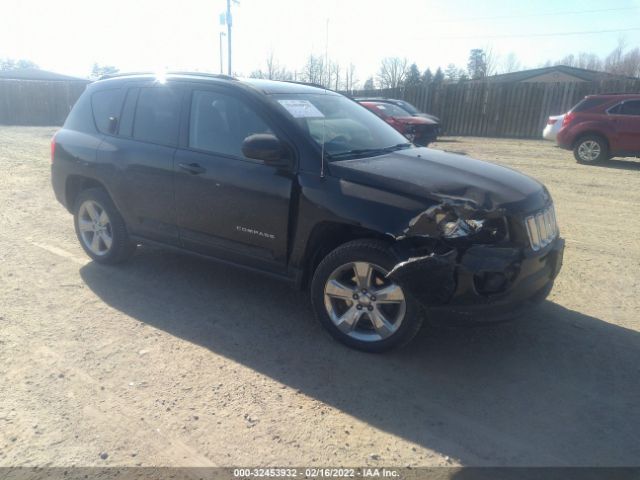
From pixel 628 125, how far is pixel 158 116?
1173 centimetres

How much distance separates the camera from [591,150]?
12523 mm

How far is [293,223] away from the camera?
12.4 ft

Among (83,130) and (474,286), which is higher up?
(83,130)

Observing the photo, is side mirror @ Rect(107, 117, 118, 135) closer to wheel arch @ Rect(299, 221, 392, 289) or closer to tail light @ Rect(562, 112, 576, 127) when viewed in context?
wheel arch @ Rect(299, 221, 392, 289)

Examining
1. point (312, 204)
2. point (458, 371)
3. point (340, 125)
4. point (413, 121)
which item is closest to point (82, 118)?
Answer: point (340, 125)

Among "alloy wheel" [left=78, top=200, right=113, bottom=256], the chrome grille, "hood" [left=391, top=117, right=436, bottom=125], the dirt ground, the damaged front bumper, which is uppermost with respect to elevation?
"hood" [left=391, top=117, right=436, bottom=125]

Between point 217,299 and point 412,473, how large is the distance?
8.13ft

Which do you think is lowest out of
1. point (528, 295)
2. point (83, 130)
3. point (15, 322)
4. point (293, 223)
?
point (15, 322)

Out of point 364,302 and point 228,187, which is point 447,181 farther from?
point 228,187

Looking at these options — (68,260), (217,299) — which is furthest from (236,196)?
(68,260)

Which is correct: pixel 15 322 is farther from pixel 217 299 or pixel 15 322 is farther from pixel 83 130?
pixel 83 130

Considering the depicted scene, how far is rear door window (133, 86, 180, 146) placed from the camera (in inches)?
175

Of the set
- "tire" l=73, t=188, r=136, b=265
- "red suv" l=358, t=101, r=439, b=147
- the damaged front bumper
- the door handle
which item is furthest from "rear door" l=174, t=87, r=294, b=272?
"red suv" l=358, t=101, r=439, b=147

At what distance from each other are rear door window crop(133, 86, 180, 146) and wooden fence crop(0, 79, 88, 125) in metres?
26.0
